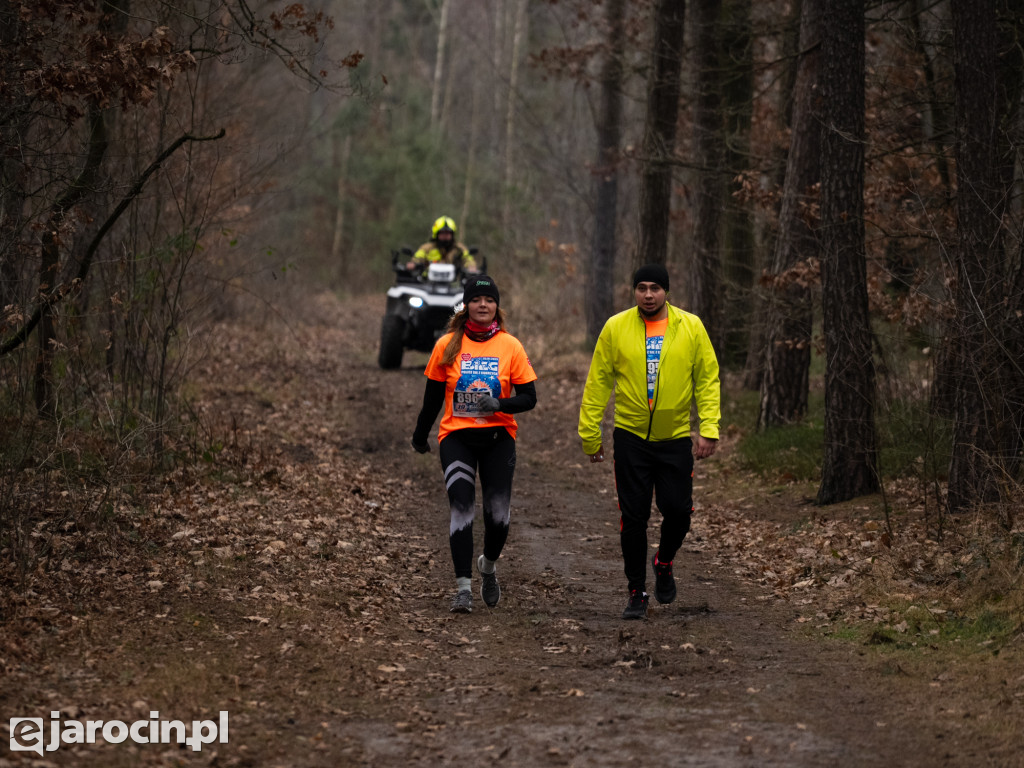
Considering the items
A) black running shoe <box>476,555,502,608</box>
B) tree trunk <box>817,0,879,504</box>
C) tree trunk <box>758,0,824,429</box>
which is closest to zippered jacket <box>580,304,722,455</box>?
black running shoe <box>476,555,502,608</box>

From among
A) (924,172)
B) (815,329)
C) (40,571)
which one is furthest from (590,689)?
(815,329)

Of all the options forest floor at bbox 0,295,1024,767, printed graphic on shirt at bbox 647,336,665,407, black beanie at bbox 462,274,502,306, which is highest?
black beanie at bbox 462,274,502,306

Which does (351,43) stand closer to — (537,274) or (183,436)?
(537,274)

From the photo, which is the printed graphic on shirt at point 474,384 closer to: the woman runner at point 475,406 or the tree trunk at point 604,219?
the woman runner at point 475,406

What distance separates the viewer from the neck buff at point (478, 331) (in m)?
7.59

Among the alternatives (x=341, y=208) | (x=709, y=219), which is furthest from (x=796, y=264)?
(x=341, y=208)

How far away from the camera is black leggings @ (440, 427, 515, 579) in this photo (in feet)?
24.9

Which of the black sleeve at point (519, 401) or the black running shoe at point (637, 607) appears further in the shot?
the black running shoe at point (637, 607)

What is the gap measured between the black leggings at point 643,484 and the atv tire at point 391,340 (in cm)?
1366

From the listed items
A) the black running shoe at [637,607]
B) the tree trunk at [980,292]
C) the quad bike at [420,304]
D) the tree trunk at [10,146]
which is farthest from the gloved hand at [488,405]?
the quad bike at [420,304]

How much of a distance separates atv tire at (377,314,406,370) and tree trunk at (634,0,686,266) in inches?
205

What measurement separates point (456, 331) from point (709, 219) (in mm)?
10326

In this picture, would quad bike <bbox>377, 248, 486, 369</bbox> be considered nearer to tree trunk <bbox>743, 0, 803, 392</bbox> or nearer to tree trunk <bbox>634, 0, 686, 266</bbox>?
tree trunk <bbox>634, 0, 686, 266</bbox>

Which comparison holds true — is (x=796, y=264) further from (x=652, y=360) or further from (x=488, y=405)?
(x=488, y=405)
